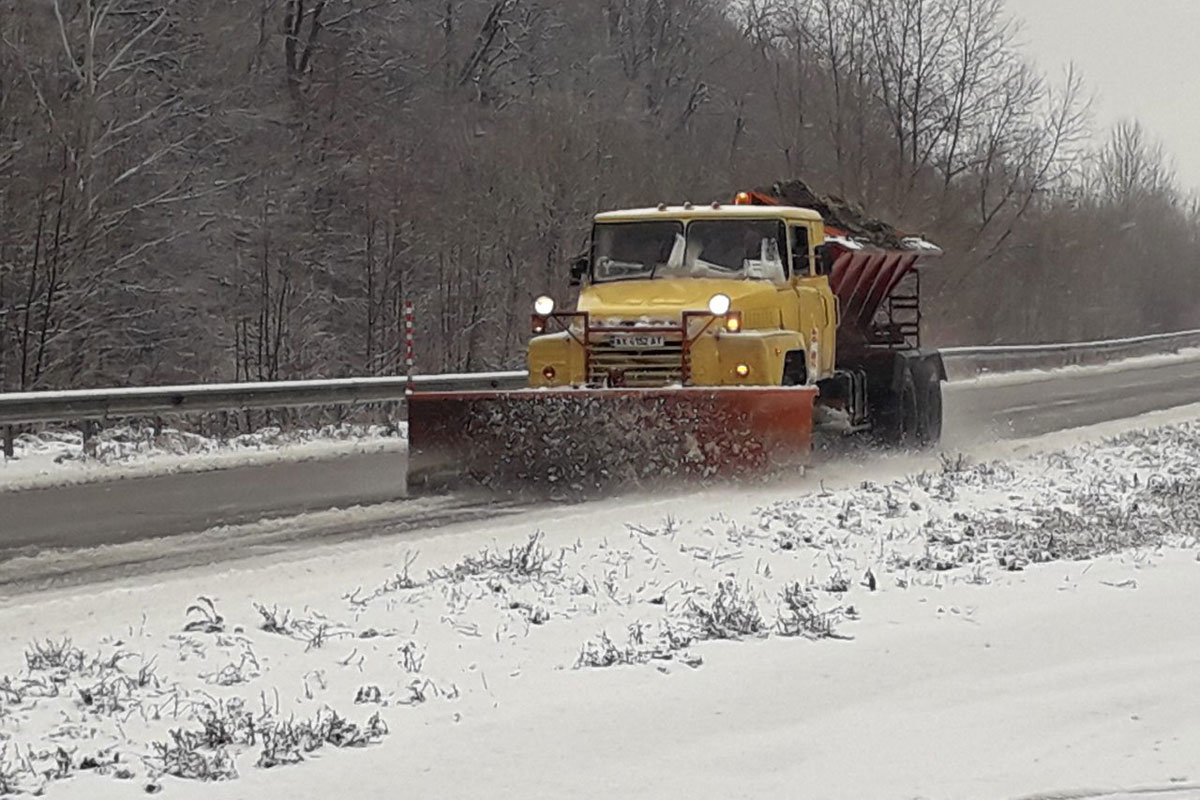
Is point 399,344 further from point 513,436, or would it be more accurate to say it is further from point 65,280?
point 513,436

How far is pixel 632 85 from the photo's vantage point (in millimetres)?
49188

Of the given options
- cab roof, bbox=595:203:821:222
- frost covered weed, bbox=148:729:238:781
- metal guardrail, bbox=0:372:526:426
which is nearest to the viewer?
frost covered weed, bbox=148:729:238:781

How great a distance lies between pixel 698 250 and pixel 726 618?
6.91m

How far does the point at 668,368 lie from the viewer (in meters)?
12.1

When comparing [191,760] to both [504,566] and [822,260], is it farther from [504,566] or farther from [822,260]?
[822,260]

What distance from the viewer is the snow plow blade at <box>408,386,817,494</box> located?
11523mm

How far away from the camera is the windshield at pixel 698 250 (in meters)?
13.1

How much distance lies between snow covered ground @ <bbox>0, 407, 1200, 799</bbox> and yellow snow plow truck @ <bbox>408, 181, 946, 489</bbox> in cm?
177

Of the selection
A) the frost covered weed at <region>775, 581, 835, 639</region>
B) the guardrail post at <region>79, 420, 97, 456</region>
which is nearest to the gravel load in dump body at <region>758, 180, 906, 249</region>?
the guardrail post at <region>79, 420, 97, 456</region>

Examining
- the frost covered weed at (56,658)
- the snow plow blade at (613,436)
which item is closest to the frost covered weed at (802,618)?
the frost covered weed at (56,658)

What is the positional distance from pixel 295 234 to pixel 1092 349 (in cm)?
2137

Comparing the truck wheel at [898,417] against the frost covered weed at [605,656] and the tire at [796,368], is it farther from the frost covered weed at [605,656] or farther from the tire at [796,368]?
the frost covered weed at [605,656]

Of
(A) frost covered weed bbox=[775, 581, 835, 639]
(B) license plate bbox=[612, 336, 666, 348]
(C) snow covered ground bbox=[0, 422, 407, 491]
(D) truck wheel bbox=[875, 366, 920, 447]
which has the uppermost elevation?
(B) license plate bbox=[612, 336, 666, 348]

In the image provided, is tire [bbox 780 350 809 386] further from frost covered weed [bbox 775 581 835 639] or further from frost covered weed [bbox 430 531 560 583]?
frost covered weed [bbox 775 581 835 639]
